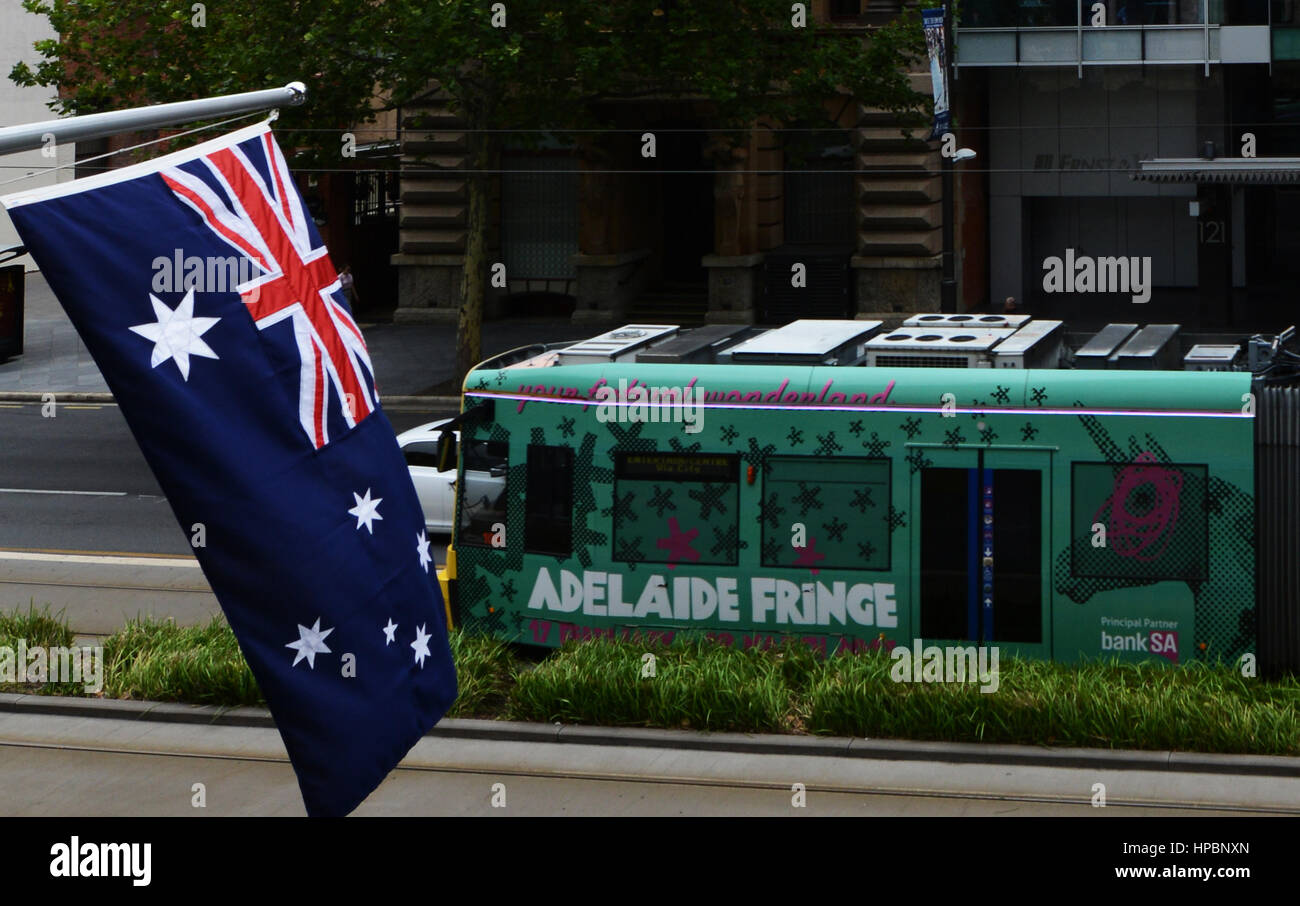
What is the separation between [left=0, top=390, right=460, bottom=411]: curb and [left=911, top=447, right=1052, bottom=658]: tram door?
58.4ft

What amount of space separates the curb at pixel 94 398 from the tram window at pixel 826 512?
56.2 feet

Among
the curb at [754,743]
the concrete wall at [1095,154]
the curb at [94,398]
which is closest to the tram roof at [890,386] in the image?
the curb at [754,743]

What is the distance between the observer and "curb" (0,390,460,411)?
30422mm

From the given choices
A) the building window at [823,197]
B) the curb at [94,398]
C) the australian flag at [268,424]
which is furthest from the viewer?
the building window at [823,197]

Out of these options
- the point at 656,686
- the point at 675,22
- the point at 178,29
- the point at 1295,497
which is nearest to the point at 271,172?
the point at 656,686

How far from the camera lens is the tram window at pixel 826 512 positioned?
13203mm

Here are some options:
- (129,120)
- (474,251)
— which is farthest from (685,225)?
(129,120)

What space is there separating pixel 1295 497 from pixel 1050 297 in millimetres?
27895

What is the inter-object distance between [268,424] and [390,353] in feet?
96.7

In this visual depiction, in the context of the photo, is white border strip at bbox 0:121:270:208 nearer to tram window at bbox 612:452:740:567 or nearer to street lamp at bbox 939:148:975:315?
tram window at bbox 612:452:740:567

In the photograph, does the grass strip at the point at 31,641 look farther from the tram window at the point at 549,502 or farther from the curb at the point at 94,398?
the curb at the point at 94,398

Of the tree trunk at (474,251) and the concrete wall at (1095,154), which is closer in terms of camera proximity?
the tree trunk at (474,251)

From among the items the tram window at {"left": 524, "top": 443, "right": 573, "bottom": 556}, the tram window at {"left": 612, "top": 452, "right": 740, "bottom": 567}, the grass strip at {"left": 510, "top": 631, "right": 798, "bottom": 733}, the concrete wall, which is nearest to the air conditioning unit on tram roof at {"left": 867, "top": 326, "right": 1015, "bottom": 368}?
the tram window at {"left": 612, "top": 452, "right": 740, "bottom": 567}

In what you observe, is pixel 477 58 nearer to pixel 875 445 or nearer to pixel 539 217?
pixel 539 217
